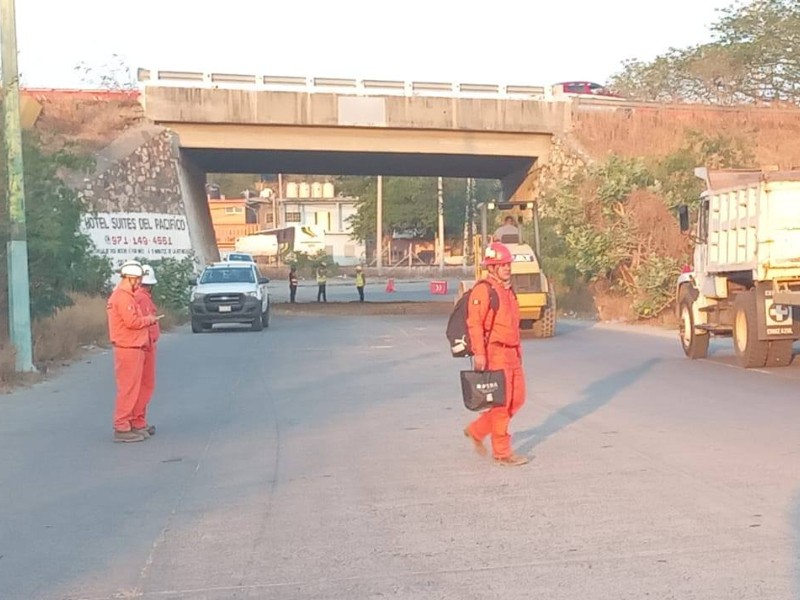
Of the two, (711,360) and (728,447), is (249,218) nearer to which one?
(711,360)

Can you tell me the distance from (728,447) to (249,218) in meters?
109

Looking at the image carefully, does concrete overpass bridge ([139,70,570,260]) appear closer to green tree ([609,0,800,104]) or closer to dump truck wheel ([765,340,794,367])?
green tree ([609,0,800,104])

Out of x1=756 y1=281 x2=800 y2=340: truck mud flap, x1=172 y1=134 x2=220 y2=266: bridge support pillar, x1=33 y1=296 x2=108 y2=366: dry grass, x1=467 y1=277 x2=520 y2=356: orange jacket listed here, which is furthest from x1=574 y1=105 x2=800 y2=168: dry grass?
x1=467 y1=277 x2=520 y2=356: orange jacket

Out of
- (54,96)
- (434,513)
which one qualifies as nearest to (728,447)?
(434,513)

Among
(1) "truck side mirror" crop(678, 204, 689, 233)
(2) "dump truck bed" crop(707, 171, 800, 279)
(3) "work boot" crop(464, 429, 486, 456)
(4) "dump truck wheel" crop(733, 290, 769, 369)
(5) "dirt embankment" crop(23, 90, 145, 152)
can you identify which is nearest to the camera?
(3) "work boot" crop(464, 429, 486, 456)

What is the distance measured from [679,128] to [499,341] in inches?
1495

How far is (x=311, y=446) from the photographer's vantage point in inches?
449

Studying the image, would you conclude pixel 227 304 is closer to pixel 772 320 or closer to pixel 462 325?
pixel 772 320

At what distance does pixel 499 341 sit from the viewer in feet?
32.1

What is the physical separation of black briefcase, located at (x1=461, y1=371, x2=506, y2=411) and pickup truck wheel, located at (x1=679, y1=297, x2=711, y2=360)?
11228mm

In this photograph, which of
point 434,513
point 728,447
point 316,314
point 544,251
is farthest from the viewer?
point 316,314

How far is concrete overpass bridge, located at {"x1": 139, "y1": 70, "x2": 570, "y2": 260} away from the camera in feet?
135

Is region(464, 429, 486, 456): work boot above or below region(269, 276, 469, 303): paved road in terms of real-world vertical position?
above

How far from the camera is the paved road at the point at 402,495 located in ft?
21.5
